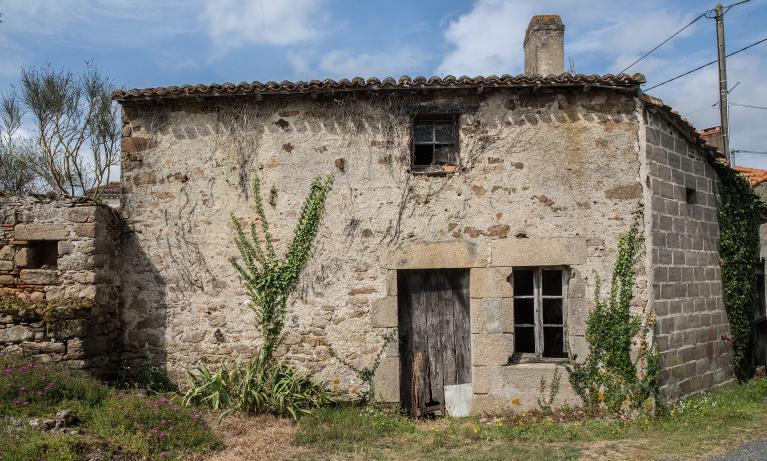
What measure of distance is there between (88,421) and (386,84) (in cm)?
498

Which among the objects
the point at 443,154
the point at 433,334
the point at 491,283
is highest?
the point at 443,154

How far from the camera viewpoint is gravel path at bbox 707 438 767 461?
17.4 feet

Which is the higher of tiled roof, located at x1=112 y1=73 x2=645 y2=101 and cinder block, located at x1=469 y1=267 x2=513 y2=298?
tiled roof, located at x1=112 y1=73 x2=645 y2=101

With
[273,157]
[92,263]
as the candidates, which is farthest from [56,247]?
[273,157]

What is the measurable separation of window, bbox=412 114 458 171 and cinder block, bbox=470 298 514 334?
186 centimetres

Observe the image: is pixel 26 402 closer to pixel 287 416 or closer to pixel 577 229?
pixel 287 416

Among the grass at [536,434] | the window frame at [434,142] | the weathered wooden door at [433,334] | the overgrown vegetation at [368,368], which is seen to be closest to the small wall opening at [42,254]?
the overgrown vegetation at [368,368]

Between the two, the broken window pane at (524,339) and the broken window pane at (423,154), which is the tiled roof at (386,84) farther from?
the broken window pane at (524,339)

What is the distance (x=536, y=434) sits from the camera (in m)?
6.34

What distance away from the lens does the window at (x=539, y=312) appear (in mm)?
7324

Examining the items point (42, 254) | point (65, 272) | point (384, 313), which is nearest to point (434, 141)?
point (384, 313)

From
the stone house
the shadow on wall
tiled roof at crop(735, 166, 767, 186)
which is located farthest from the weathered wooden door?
tiled roof at crop(735, 166, 767, 186)

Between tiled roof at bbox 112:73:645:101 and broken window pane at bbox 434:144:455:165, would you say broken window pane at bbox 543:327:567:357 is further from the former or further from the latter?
tiled roof at bbox 112:73:645:101

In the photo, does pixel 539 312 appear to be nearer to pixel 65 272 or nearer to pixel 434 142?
pixel 434 142
